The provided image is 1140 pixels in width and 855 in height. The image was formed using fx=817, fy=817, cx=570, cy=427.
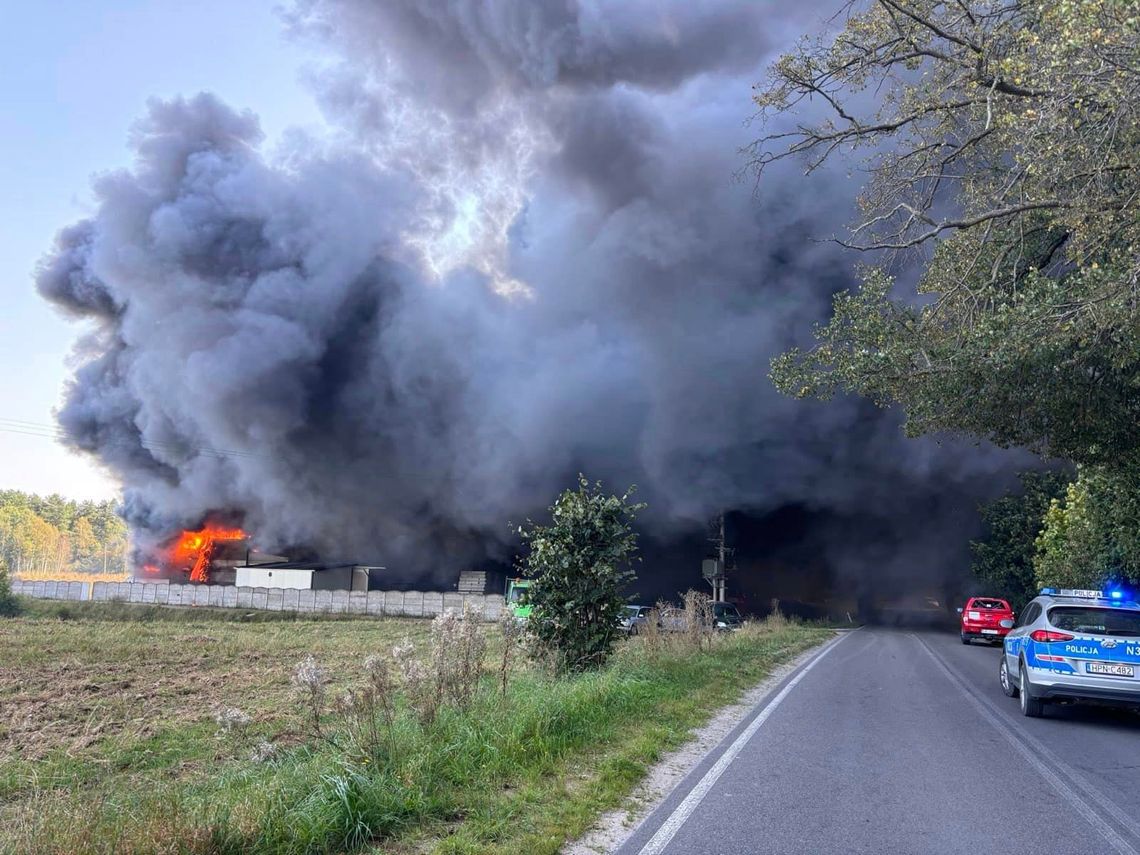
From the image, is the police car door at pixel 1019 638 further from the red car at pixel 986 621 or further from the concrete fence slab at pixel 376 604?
the concrete fence slab at pixel 376 604

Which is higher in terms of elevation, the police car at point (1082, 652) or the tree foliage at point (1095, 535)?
the tree foliage at point (1095, 535)

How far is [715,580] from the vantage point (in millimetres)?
38156

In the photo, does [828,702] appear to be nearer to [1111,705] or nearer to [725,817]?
[1111,705]

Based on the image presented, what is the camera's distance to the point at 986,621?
2506cm

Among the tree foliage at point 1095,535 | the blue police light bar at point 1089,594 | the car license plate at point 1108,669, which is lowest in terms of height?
the car license plate at point 1108,669

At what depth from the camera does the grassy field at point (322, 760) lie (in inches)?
176

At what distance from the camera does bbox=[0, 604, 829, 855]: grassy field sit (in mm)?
4461

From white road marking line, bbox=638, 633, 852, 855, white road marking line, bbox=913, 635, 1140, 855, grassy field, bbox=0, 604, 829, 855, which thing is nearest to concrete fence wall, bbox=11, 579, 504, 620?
grassy field, bbox=0, 604, 829, 855

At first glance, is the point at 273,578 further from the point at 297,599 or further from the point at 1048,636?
the point at 1048,636

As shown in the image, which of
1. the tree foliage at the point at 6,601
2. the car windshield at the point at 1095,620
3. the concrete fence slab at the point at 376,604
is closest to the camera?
the car windshield at the point at 1095,620

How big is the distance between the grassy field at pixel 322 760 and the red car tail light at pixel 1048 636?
12.4 ft

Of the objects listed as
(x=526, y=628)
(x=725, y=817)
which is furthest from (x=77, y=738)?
(x=725, y=817)

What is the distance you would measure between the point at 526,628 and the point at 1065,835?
709 centimetres

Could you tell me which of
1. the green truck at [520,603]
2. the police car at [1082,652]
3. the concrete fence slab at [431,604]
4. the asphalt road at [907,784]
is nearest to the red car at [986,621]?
the green truck at [520,603]
